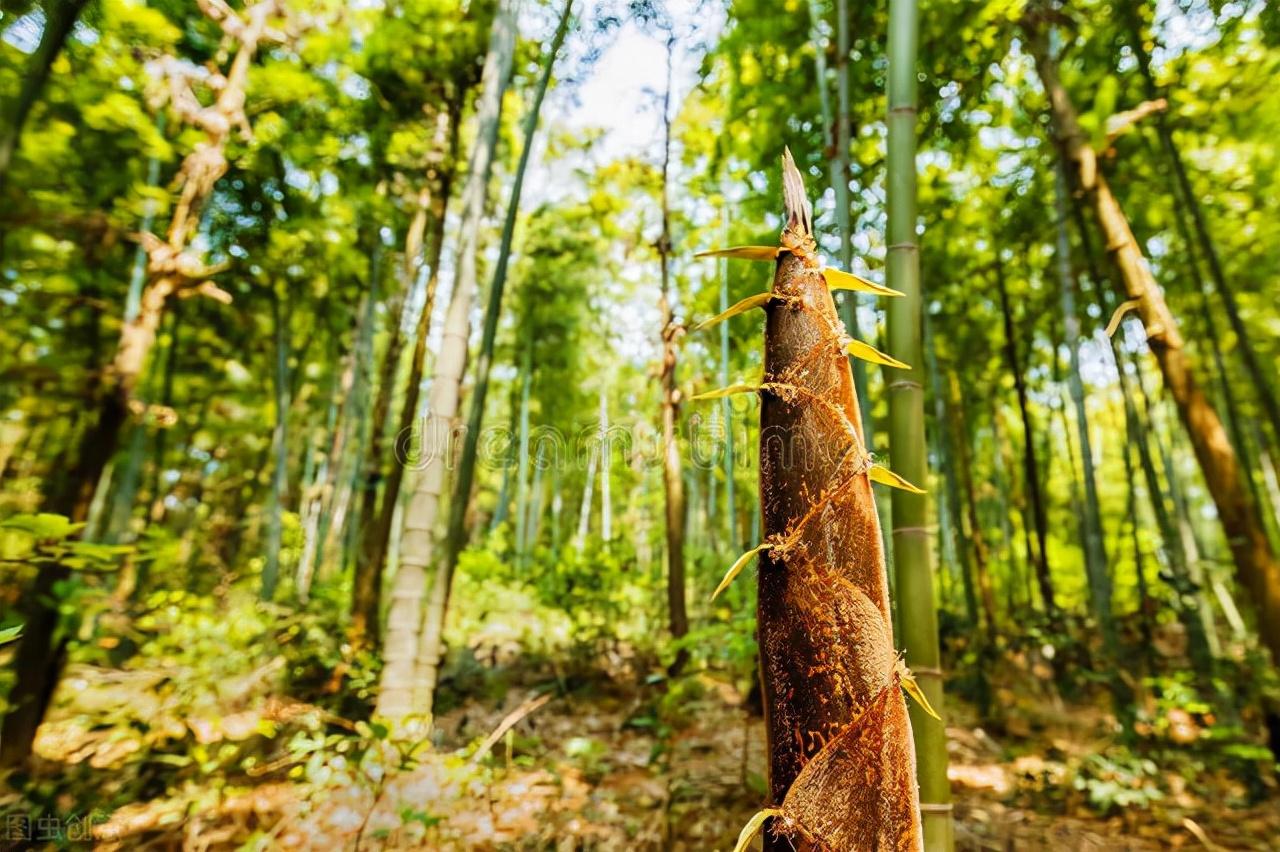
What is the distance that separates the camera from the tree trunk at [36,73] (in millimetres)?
1654

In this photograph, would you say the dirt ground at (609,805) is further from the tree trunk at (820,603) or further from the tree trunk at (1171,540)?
the tree trunk at (820,603)

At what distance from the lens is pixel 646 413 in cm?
745

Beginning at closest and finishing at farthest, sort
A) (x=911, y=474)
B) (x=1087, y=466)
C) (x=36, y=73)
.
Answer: (x=911, y=474)
(x=36, y=73)
(x=1087, y=466)

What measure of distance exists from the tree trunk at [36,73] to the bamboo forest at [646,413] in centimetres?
1

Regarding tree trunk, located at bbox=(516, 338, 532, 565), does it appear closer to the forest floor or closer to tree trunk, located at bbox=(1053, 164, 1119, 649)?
the forest floor

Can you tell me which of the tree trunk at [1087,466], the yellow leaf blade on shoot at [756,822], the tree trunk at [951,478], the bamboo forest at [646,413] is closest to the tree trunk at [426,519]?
the bamboo forest at [646,413]

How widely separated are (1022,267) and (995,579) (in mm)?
7957

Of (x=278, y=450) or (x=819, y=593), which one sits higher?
(x=278, y=450)

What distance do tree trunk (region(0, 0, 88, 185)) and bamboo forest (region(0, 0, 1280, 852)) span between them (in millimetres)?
13

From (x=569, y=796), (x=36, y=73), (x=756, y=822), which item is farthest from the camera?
(x=569, y=796)

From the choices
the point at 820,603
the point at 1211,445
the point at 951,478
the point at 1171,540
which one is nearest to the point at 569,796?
the point at 820,603

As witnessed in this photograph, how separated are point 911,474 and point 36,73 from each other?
2.58 meters

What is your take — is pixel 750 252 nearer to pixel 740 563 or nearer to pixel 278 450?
pixel 740 563

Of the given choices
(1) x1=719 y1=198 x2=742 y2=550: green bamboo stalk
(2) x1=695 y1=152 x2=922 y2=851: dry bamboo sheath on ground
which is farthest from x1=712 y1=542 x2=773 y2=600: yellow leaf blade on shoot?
(1) x1=719 y1=198 x2=742 y2=550: green bamboo stalk
